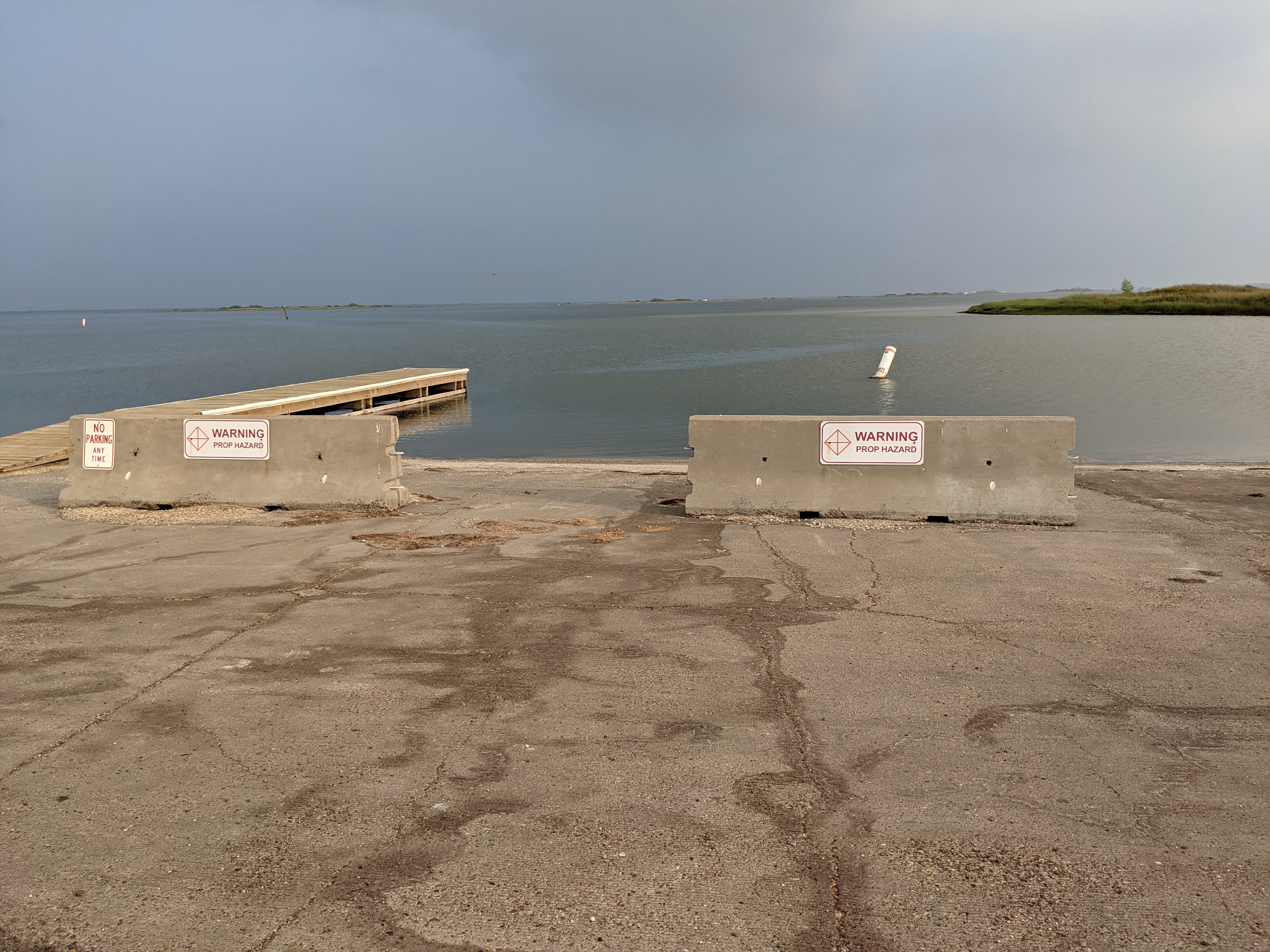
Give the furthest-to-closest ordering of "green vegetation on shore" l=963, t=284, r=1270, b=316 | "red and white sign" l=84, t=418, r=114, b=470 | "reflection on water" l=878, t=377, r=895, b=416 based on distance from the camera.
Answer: "green vegetation on shore" l=963, t=284, r=1270, b=316
"reflection on water" l=878, t=377, r=895, b=416
"red and white sign" l=84, t=418, r=114, b=470

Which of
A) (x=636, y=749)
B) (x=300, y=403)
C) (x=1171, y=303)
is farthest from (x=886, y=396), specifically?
(x=1171, y=303)

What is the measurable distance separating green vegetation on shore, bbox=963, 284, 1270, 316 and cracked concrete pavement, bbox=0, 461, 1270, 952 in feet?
367

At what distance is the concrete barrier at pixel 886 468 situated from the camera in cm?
1034

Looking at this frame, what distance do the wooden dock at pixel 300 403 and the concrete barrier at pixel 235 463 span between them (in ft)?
2.20

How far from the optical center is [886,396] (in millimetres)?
37469

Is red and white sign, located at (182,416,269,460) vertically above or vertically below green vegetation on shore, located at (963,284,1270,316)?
below

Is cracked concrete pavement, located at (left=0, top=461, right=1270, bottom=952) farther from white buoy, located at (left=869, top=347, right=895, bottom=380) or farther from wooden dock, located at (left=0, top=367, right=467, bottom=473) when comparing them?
white buoy, located at (left=869, top=347, right=895, bottom=380)

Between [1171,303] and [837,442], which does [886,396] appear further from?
[1171,303]

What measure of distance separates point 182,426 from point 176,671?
20.4ft

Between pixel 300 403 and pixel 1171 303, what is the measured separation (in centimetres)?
11577

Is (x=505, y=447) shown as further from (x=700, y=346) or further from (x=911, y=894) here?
(x=700, y=346)

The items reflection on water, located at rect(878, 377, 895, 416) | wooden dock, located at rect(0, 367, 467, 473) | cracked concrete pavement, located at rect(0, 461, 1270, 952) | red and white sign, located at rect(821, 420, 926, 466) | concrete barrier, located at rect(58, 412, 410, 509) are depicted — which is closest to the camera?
cracked concrete pavement, located at rect(0, 461, 1270, 952)

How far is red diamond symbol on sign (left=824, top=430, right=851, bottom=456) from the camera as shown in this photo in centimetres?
1059

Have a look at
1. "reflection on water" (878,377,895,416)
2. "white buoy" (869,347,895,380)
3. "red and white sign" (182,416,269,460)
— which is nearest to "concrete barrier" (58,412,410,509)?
"red and white sign" (182,416,269,460)
